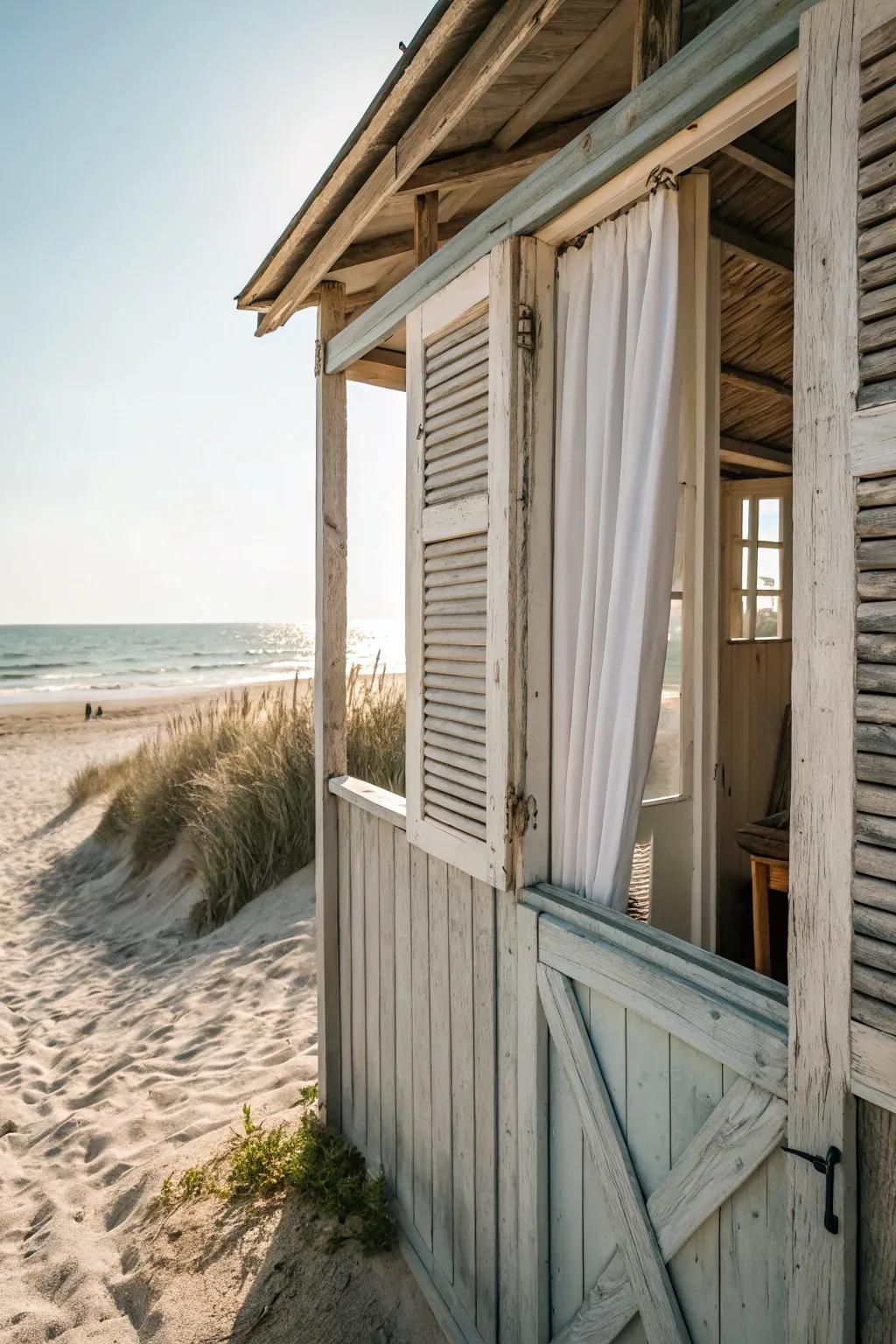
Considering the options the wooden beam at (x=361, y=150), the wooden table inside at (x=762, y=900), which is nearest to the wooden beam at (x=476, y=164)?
the wooden beam at (x=361, y=150)

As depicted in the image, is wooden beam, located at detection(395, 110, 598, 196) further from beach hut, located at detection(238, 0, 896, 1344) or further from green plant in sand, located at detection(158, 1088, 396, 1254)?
green plant in sand, located at detection(158, 1088, 396, 1254)

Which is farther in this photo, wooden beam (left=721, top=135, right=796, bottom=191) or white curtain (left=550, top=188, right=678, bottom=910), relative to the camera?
wooden beam (left=721, top=135, right=796, bottom=191)

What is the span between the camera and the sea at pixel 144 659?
29.8 meters

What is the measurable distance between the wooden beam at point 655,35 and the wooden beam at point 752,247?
47.9 inches

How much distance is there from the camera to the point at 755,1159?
1.25m

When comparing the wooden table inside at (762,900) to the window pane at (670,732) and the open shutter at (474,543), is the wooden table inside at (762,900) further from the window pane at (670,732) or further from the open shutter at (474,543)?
the open shutter at (474,543)

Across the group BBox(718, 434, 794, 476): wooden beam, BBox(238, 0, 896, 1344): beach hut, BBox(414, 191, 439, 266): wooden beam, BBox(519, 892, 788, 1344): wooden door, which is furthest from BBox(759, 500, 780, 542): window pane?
BBox(519, 892, 788, 1344): wooden door

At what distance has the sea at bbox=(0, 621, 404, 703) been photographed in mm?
29750

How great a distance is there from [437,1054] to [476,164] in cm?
270

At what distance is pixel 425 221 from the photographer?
252cm

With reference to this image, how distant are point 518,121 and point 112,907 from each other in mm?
6434

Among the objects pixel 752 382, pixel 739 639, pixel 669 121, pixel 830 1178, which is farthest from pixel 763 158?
pixel 830 1178

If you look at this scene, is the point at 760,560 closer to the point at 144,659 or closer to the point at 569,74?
the point at 569,74

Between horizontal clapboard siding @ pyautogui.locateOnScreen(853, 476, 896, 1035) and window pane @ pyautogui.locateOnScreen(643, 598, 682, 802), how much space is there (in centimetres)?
135
